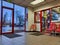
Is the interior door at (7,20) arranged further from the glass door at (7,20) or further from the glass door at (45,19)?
the glass door at (45,19)

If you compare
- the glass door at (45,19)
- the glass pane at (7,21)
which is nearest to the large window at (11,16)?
the glass pane at (7,21)

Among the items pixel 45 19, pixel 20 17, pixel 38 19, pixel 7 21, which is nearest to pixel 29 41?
pixel 7 21

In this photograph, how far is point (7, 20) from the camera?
8.95 meters

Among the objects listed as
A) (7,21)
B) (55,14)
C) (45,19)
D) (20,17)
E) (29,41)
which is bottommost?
(29,41)

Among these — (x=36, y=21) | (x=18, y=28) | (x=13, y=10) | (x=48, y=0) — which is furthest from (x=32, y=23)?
(x=48, y=0)

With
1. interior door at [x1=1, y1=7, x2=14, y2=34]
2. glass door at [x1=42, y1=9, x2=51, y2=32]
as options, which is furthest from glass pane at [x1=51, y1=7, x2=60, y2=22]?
interior door at [x1=1, y1=7, x2=14, y2=34]

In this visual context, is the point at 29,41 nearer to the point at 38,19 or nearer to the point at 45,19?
the point at 45,19

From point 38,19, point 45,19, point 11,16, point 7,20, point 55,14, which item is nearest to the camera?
point 55,14

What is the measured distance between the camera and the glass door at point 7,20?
Answer: 8565mm

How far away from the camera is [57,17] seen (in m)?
8.70

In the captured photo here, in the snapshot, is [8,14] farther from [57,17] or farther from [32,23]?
[57,17]

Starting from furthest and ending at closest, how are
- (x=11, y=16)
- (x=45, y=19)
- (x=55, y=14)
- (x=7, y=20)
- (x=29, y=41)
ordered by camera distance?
(x=45, y=19)
(x=11, y=16)
(x=7, y=20)
(x=55, y=14)
(x=29, y=41)

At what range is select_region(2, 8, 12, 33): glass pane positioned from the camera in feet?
28.2

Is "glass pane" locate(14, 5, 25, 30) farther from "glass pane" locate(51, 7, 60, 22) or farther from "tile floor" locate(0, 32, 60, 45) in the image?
"tile floor" locate(0, 32, 60, 45)
